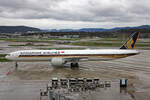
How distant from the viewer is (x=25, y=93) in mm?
16609

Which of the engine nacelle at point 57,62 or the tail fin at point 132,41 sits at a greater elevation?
the tail fin at point 132,41

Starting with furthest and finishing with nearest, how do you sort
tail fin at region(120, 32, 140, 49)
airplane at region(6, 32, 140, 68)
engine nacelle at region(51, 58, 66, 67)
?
tail fin at region(120, 32, 140, 49) < airplane at region(6, 32, 140, 68) < engine nacelle at region(51, 58, 66, 67)

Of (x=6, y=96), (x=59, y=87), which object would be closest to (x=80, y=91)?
(x=59, y=87)

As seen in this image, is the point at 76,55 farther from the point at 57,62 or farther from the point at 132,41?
the point at 132,41

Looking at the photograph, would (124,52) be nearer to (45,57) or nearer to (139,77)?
(139,77)

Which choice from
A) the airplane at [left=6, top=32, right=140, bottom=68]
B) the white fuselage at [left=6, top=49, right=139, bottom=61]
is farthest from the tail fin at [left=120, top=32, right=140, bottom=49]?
the white fuselage at [left=6, top=49, right=139, bottom=61]

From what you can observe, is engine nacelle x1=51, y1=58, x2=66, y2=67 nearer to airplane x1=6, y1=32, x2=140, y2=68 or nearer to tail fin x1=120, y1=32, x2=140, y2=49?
airplane x1=6, y1=32, x2=140, y2=68

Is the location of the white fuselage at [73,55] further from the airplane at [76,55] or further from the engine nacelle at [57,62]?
the engine nacelle at [57,62]

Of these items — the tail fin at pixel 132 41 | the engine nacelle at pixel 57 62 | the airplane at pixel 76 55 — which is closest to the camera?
the engine nacelle at pixel 57 62

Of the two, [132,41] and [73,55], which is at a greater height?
[132,41]

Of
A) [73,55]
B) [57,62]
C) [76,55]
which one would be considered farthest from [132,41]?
[57,62]

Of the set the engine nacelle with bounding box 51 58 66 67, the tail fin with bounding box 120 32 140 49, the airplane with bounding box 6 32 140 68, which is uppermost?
the tail fin with bounding box 120 32 140 49

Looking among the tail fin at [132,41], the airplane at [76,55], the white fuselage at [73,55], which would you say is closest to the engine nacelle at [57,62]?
the airplane at [76,55]

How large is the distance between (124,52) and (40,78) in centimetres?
1656
